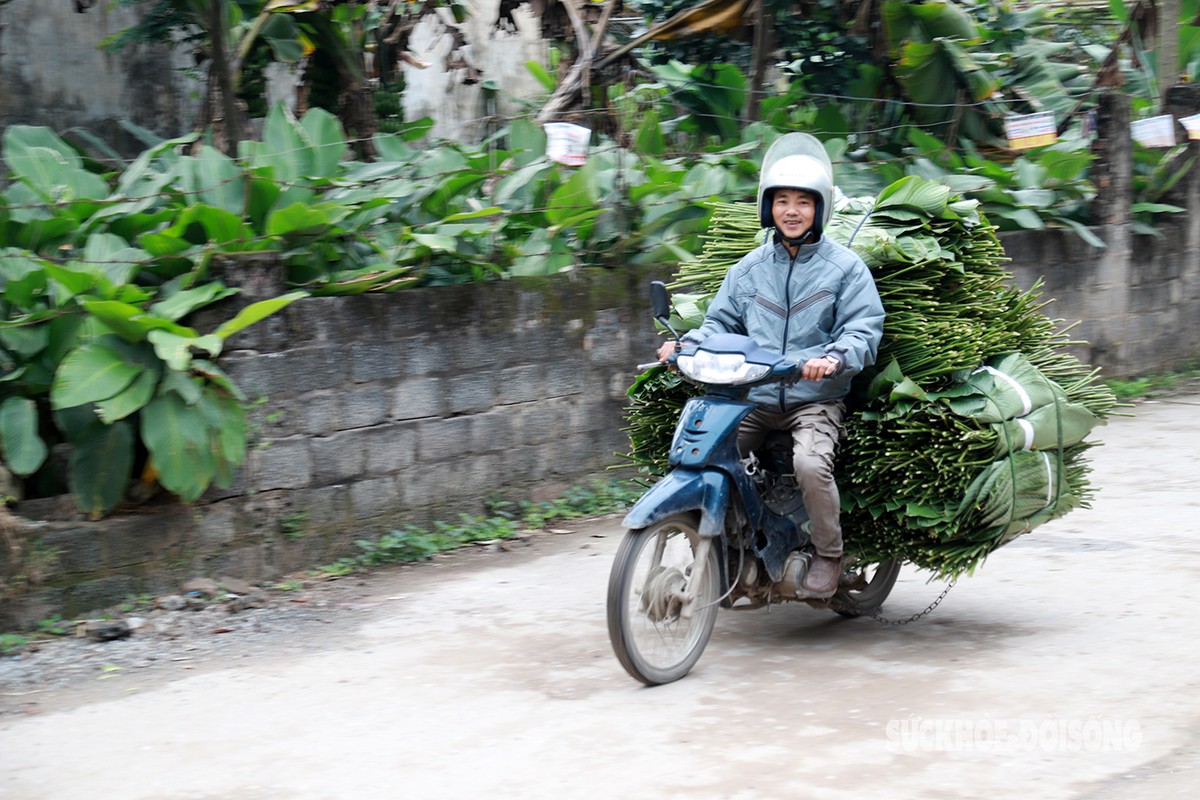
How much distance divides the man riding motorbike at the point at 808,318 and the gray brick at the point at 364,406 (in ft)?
6.72

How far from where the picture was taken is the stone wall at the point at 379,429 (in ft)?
17.1

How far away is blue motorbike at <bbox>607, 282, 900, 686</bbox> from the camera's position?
4.16 metres

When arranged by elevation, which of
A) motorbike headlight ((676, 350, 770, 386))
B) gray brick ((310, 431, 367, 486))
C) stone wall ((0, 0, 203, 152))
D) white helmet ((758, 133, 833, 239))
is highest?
stone wall ((0, 0, 203, 152))

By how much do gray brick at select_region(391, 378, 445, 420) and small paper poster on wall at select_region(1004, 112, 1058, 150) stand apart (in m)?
5.30

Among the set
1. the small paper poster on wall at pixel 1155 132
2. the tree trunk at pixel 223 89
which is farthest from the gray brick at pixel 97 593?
the small paper poster on wall at pixel 1155 132

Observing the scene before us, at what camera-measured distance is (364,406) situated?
6.07 meters

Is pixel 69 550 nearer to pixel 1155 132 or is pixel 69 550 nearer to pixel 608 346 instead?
pixel 608 346

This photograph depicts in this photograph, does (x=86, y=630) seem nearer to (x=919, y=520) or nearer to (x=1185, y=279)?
(x=919, y=520)

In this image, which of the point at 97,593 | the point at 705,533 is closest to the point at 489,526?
the point at 97,593

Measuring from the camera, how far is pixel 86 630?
5.00 metres

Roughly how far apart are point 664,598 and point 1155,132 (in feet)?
25.0

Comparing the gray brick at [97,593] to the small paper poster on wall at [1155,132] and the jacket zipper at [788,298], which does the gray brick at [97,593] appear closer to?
the jacket zipper at [788,298]

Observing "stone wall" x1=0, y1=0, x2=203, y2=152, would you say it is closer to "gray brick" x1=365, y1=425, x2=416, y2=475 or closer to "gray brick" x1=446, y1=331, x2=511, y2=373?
"gray brick" x1=446, y1=331, x2=511, y2=373

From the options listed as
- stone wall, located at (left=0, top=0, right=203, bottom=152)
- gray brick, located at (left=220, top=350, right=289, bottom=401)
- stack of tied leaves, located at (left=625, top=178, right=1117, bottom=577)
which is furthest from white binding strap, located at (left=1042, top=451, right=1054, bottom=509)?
stone wall, located at (left=0, top=0, right=203, bottom=152)
